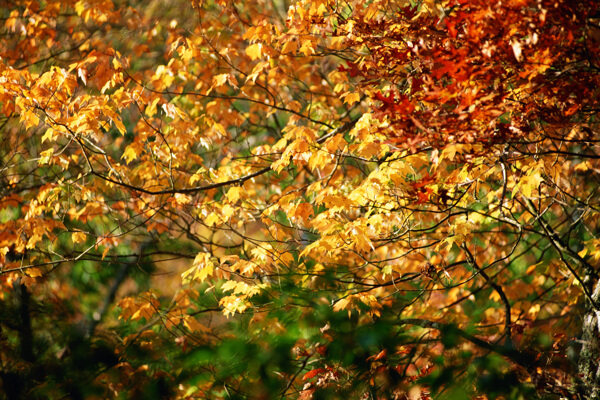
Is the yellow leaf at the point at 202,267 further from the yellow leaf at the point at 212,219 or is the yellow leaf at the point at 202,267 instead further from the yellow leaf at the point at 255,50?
the yellow leaf at the point at 255,50

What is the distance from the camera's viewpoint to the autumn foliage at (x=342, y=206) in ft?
4.95

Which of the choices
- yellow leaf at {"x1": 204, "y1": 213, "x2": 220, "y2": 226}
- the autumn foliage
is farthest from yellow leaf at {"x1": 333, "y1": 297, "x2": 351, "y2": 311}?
yellow leaf at {"x1": 204, "y1": 213, "x2": 220, "y2": 226}

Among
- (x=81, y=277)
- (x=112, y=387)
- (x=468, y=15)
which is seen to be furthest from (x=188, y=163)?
(x=112, y=387)

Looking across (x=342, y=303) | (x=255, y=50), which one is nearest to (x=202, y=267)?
(x=342, y=303)

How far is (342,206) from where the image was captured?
3.60 metres

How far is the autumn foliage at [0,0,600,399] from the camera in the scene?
1509 millimetres

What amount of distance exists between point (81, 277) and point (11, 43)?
3225mm

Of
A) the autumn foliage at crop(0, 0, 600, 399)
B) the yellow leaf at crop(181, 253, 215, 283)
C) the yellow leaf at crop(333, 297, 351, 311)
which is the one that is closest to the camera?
the autumn foliage at crop(0, 0, 600, 399)

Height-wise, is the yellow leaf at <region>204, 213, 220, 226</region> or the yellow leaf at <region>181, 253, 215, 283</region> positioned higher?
the yellow leaf at <region>204, 213, 220, 226</region>

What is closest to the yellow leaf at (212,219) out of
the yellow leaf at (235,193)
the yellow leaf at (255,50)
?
the yellow leaf at (235,193)

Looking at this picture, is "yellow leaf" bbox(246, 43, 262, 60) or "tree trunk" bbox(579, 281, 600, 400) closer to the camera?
"tree trunk" bbox(579, 281, 600, 400)

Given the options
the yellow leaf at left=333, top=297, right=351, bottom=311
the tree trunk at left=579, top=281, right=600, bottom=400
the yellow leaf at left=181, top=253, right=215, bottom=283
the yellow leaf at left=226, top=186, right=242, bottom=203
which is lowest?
the tree trunk at left=579, top=281, right=600, bottom=400

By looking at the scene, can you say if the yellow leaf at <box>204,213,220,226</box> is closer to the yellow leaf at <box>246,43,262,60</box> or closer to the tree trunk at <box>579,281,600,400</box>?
the yellow leaf at <box>246,43,262,60</box>

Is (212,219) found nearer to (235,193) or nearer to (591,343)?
(235,193)
